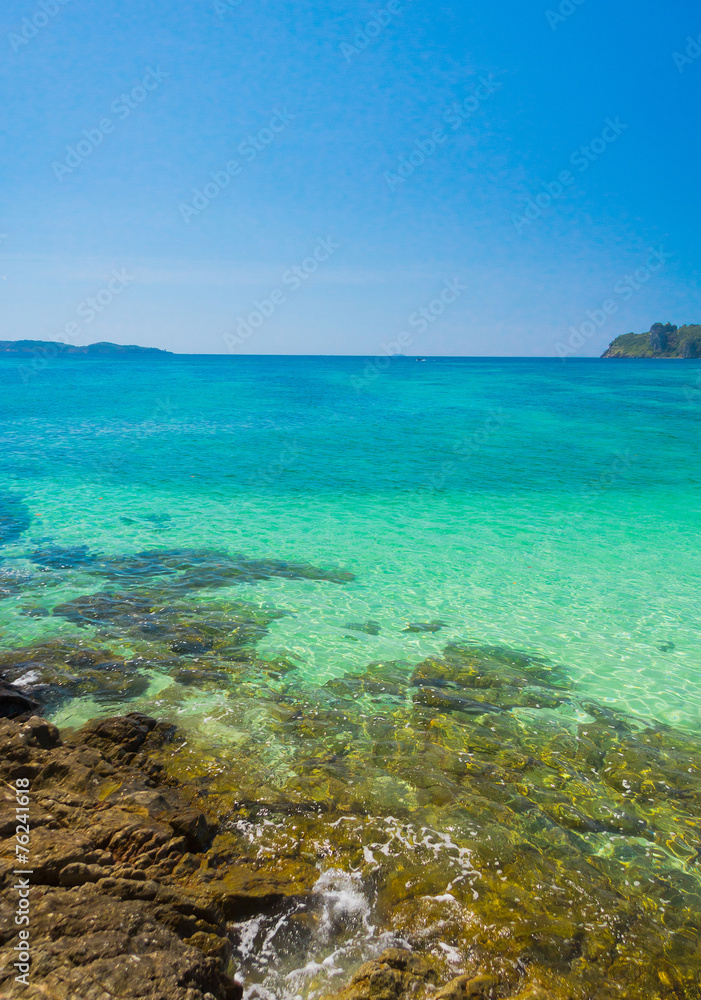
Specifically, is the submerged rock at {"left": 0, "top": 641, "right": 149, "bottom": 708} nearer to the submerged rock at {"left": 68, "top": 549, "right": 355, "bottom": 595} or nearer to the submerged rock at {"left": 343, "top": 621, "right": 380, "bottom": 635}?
the submerged rock at {"left": 68, "top": 549, "right": 355, "bottom": 595}

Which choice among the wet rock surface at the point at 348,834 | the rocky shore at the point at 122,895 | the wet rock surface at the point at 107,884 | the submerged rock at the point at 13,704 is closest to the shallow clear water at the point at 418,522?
the submerged rock at the point at 13,704

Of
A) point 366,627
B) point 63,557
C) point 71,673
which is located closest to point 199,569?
point 63,557

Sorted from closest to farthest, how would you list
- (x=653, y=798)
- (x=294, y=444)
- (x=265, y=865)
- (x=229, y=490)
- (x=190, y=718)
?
(x=265, y=865) → (x=653, y=798) → (x=190, y=718) → (x=229, y=490) → (x=294, y=444)

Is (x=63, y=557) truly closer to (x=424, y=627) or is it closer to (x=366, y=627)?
(x=366, y=627)

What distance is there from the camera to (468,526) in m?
16.3

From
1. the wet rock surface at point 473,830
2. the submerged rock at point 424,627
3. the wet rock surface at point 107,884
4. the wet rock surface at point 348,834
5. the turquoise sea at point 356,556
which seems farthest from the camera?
the submerged rock at point 424,627

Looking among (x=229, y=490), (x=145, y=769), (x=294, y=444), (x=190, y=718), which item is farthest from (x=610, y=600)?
(x=294, y=444)

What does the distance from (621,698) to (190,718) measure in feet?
19.3

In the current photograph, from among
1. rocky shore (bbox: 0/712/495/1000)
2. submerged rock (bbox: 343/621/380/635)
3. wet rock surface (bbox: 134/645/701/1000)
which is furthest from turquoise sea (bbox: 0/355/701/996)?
rocky shore (bbox: 0/712/495/1000)

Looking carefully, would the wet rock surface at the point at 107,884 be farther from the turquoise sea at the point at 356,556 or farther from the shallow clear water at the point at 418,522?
the shallow clear water at the point at 418,522

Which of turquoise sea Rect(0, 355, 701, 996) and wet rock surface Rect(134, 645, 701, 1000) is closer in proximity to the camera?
wet rock surface Rect(134, 645, 701, 1000)

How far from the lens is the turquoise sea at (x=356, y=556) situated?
7.87m

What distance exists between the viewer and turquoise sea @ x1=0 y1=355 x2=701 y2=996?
7871 millimetres

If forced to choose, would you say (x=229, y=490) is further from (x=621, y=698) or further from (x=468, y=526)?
(x=621, y=698)
